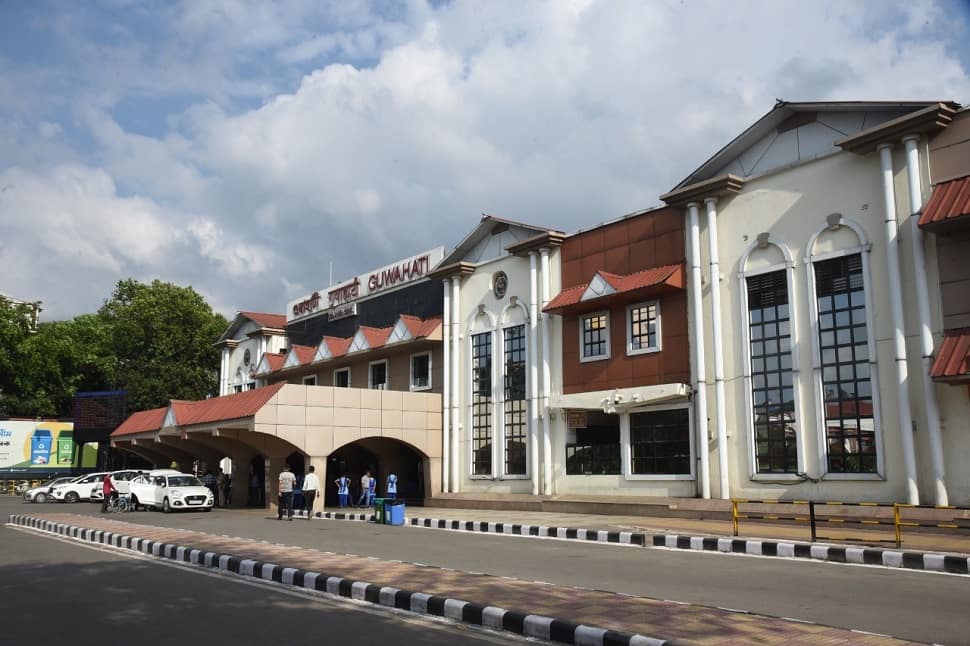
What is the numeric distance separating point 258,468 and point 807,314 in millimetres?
28940

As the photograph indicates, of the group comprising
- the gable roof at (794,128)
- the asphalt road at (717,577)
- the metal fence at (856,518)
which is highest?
the gable roof at (794,128)

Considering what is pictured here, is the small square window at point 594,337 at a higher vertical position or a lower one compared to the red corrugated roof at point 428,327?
lower

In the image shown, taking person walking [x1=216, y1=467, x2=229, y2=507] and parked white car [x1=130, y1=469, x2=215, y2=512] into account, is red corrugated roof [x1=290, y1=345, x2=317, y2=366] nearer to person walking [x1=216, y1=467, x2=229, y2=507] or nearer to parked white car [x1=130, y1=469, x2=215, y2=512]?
person walking [x1=216, y1=467, x2=229, y2=507]

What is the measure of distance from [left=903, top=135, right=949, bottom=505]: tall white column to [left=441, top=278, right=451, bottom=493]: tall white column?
16364 mm

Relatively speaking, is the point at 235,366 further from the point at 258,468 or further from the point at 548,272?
the point at 548,272

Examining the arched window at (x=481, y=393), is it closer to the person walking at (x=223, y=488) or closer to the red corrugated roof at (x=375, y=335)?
the red corrugated roof at (x=375, y=335)

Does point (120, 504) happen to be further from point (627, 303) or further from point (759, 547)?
point (759, 547)

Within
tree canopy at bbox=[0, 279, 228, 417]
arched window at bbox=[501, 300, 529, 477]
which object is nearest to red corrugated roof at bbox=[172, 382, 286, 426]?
arched window at bbox=[501, 300, 529, 477]

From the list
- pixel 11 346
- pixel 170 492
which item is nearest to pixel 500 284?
pixel 170 492

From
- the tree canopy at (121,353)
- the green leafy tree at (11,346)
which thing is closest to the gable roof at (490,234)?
the tree canopy at (121,353)

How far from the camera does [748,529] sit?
56.6ft

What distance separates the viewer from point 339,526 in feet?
68.5

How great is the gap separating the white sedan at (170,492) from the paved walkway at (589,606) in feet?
52.5

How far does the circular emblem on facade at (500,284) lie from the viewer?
93.0 ft
